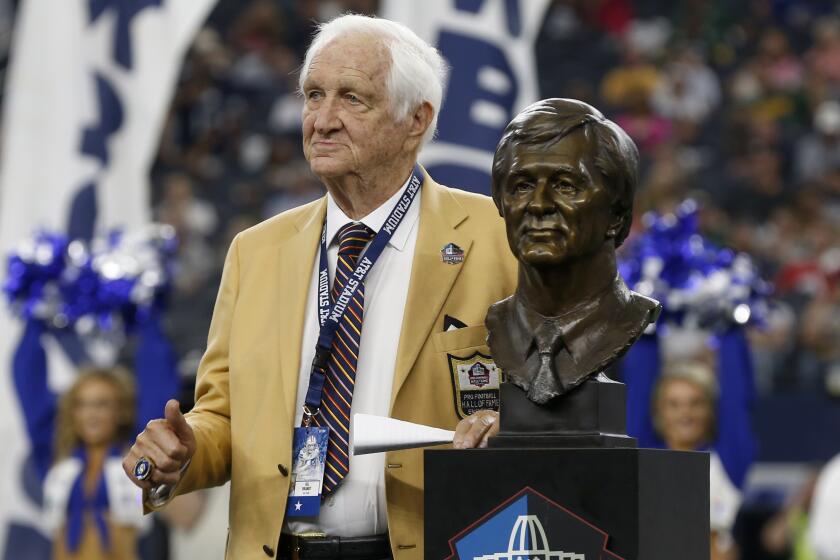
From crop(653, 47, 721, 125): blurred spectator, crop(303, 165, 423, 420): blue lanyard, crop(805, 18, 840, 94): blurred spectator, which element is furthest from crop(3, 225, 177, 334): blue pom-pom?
crop(805, 18, 840, 94): blurred spectator

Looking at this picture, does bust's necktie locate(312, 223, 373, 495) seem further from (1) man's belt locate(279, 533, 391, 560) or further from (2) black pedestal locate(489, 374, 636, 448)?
(2) black pedestal locate(489, 374, 636, 448)

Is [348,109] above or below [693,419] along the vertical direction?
above

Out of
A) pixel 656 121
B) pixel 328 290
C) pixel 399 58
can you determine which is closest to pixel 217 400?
pixel 328 290

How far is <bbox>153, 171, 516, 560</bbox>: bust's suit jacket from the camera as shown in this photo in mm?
3271

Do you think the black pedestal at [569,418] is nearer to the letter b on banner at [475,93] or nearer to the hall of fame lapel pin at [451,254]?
the hall of fame lapel pin at [451,254]

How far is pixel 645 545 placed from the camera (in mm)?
2816

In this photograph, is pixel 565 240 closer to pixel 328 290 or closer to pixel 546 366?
pixel 546 366

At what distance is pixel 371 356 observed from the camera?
11.0 ft

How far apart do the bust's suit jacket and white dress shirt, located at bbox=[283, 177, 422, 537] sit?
0.04 meters

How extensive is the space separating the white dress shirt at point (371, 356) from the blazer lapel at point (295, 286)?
3 cm

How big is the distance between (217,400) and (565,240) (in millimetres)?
962

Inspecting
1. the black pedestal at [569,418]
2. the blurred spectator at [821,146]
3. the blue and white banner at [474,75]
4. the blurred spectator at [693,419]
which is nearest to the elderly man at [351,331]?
the black pedestal at [569,418]

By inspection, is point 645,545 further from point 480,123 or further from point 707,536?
point 480,123

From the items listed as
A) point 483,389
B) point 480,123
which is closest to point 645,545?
point 483,389
